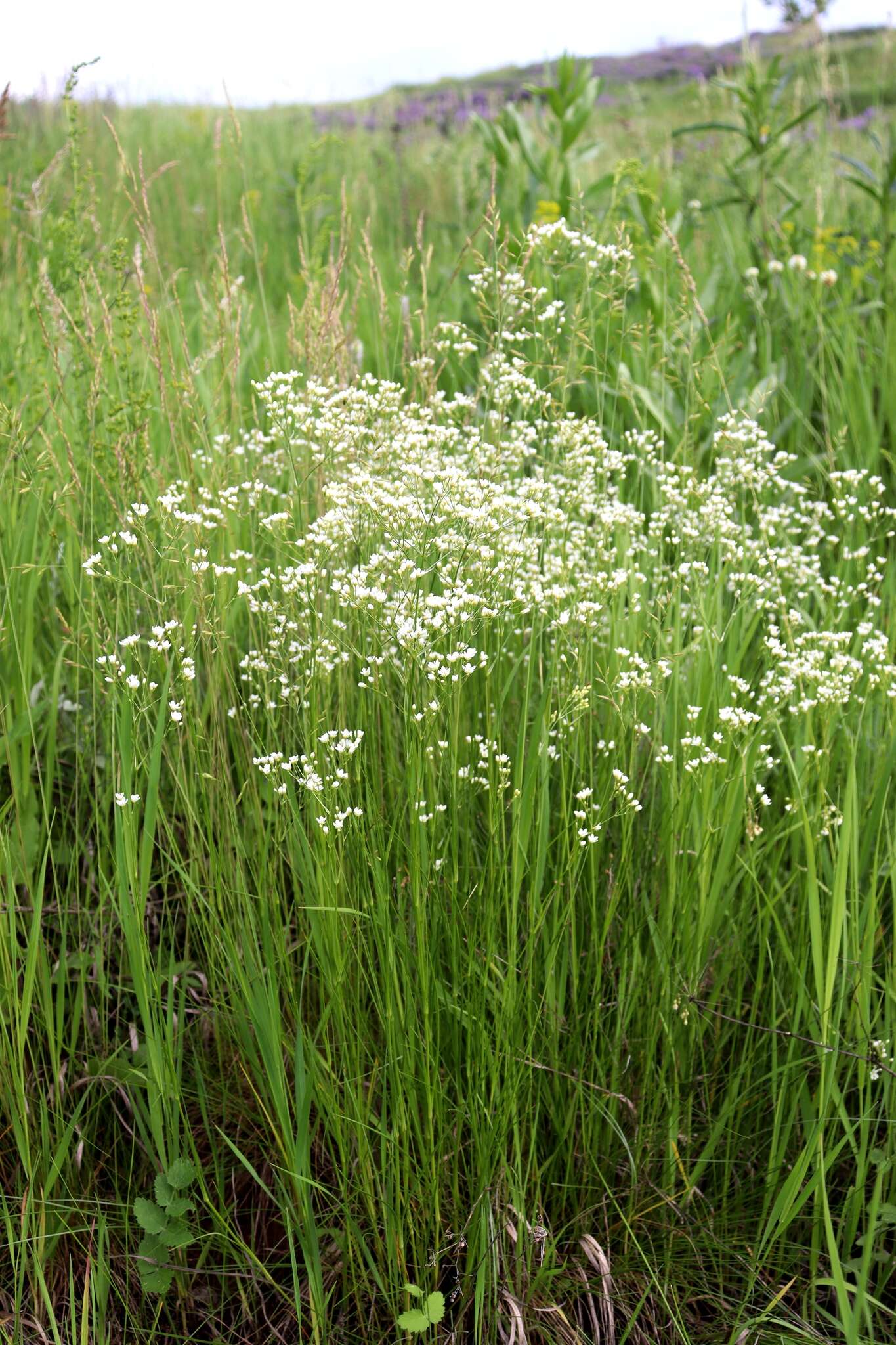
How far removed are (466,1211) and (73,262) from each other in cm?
214

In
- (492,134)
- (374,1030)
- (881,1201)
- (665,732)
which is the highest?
(492,134)

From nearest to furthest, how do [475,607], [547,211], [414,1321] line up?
[414,1321] < [475,607] < [547,211]

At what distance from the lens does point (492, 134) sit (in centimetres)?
406

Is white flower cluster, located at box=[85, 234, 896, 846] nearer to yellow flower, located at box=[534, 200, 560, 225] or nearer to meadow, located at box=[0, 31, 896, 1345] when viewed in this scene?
meadow, located at box=[0, 31, 896, 1345]

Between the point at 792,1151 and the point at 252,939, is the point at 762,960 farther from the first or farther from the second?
the point at 252,939

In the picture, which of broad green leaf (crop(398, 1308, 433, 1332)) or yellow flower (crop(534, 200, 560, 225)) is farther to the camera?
yellow flower (crop(534, 200, 560, 225))

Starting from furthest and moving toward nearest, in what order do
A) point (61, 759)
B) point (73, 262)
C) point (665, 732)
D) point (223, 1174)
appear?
point (73, 262) < point (61, 759) < point (665, 732) < point (223, 1174)

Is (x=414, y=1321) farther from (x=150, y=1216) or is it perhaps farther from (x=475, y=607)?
(x=475, y=607)

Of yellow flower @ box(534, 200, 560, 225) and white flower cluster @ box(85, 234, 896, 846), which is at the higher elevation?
yellow flower @ box(534, 200, 560, 225)

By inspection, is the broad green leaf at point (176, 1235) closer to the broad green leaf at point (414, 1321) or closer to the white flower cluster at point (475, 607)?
the broad green leaf at point (414, 1321)

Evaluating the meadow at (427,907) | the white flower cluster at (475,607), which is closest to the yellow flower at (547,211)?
the white flower cluster at (475,607)

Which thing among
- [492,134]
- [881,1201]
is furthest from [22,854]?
[492,134]

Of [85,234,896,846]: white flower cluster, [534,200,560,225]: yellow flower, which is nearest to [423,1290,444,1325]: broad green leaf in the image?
[85,234,896,846]: white flower cluster

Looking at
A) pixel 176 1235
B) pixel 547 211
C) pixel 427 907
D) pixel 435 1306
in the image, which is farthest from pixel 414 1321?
pixel 547 211
